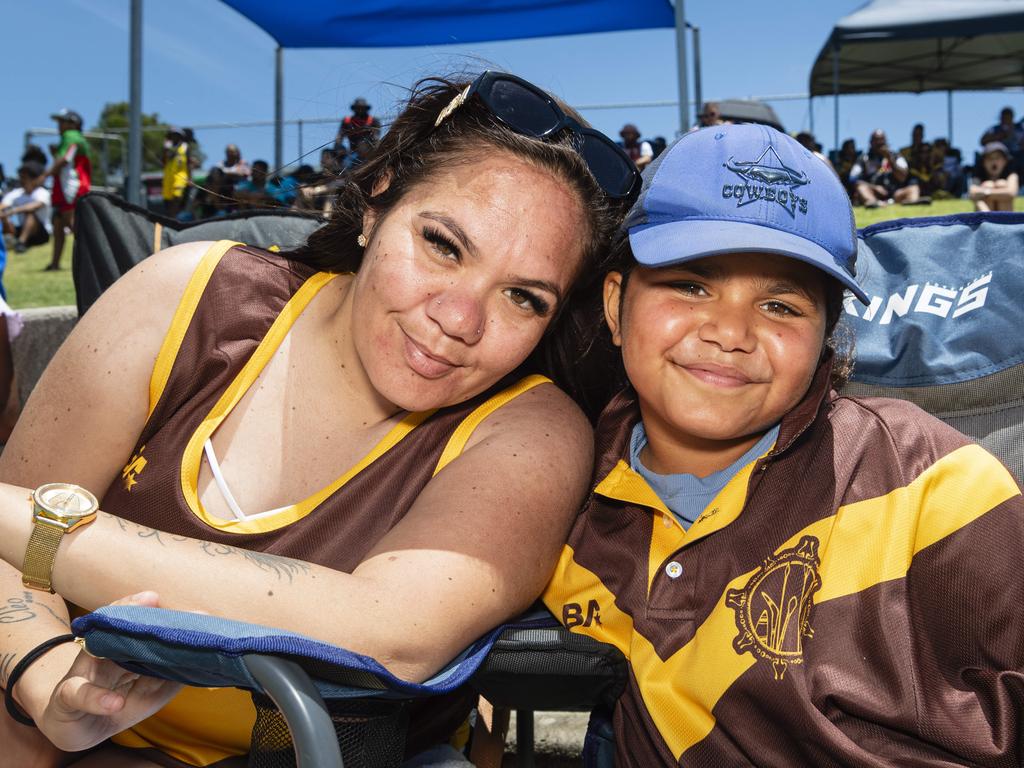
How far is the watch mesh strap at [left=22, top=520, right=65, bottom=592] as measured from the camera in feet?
4.53

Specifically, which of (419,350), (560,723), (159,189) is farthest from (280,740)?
(159,189)

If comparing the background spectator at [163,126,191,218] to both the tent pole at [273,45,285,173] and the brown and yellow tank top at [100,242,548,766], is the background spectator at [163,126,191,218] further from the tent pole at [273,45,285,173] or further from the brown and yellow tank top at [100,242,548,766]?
the brown and yellow tank top at [100,242,548,766]

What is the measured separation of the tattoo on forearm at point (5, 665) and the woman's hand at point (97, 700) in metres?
0.15

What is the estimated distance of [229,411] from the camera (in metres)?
1.87

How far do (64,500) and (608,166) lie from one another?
1.22m

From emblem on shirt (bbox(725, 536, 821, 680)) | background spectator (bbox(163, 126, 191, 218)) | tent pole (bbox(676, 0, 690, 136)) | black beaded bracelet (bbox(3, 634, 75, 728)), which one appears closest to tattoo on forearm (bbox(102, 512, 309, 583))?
black beaded bracelet (bbox(3, 634, 75, 728))

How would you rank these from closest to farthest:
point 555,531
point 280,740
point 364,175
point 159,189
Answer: point 280,740
point 555,531
point 364,175
point 159,189

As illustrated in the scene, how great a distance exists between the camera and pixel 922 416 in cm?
174

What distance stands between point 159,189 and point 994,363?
18.9 m

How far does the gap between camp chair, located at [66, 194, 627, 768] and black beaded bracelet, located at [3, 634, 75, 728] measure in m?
0.38

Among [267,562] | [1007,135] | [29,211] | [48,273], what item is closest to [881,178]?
[1007,135]

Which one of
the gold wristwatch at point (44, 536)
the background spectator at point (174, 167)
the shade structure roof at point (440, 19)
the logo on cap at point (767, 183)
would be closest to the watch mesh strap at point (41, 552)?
the gold wristwatch at point (44, 536)

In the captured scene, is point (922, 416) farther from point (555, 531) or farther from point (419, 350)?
point (419, 350)

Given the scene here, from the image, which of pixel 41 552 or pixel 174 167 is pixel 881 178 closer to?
pixel 174 167
